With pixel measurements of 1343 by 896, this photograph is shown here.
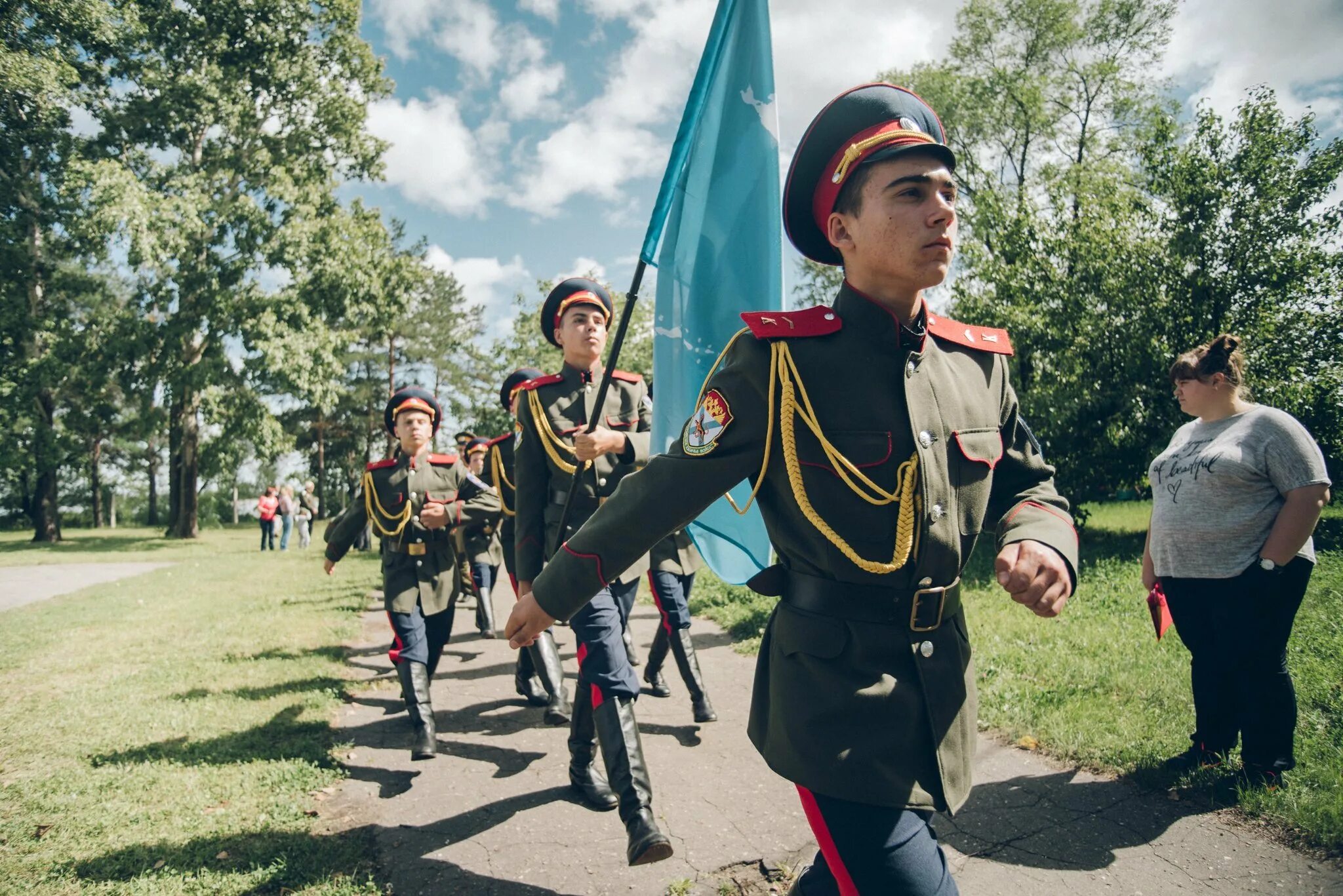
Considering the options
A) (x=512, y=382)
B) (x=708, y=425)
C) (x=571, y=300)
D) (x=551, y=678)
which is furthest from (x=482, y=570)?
(x=708, y=425)

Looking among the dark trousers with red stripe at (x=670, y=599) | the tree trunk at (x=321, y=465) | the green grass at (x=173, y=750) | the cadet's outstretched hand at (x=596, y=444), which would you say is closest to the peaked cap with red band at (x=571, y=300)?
the cadet's outstretched hand at (x=596, y=444)

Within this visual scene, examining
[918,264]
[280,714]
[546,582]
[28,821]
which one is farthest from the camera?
[280,714]

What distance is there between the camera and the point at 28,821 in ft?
12.5

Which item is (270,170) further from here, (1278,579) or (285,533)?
(1278,579)

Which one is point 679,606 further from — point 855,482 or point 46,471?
point 46,471

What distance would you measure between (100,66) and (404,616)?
2886 cm

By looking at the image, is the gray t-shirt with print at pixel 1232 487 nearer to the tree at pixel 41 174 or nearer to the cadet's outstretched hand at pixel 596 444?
the cadet's outstretched hand at pixel 596 444

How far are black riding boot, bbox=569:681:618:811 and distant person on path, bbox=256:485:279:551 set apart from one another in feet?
75.5

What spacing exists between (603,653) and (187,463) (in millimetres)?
28257

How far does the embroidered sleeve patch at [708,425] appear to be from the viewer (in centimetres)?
181

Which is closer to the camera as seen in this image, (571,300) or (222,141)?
(571,300)

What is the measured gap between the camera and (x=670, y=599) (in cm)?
523

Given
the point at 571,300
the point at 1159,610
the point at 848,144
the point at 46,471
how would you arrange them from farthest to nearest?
the point at 46,471 → the point at 571,300 → the point at 1159,610 → the point at 848,144

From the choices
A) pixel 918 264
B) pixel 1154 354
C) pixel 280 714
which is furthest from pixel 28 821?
pixel 1154 354
